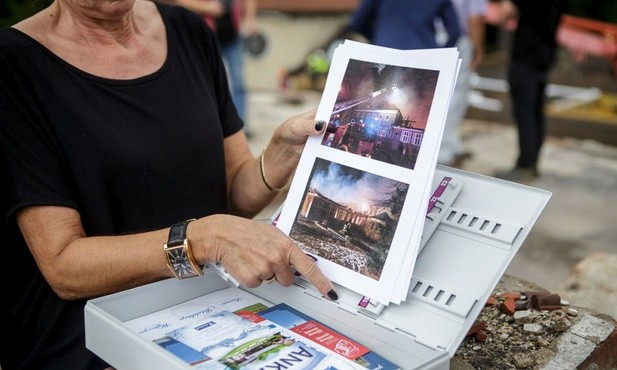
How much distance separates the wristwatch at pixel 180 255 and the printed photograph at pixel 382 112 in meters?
0.33

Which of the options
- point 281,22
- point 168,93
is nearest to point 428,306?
point 168,93

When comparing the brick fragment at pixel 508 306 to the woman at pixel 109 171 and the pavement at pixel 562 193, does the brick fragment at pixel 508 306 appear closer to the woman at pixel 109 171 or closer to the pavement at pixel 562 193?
the woman at pixel 109 171

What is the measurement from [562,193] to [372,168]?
4.56m

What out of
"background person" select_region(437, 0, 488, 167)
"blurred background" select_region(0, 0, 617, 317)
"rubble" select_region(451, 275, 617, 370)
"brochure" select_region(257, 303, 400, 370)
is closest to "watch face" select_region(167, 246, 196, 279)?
"brochure" select_region(257, 303, 400, 370)

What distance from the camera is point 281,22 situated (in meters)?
8.98

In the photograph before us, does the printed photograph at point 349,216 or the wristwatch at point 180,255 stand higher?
the printed photograph at point 349,216

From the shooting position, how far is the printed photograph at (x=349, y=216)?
49.4 inches

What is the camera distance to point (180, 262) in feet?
4.32

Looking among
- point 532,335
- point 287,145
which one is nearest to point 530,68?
point 532,335

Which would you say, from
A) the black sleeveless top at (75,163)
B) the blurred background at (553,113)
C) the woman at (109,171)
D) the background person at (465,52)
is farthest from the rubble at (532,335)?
the background person at (465,52)

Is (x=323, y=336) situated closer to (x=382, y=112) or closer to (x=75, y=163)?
(x=382, y=112)

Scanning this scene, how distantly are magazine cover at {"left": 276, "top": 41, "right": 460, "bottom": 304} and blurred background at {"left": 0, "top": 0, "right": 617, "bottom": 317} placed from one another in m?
0.84

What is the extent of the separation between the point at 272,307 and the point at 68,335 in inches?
19.4

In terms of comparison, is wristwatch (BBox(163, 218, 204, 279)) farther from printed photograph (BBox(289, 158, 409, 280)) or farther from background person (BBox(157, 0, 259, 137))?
background person (BBox(157, 0, 259, 137))
